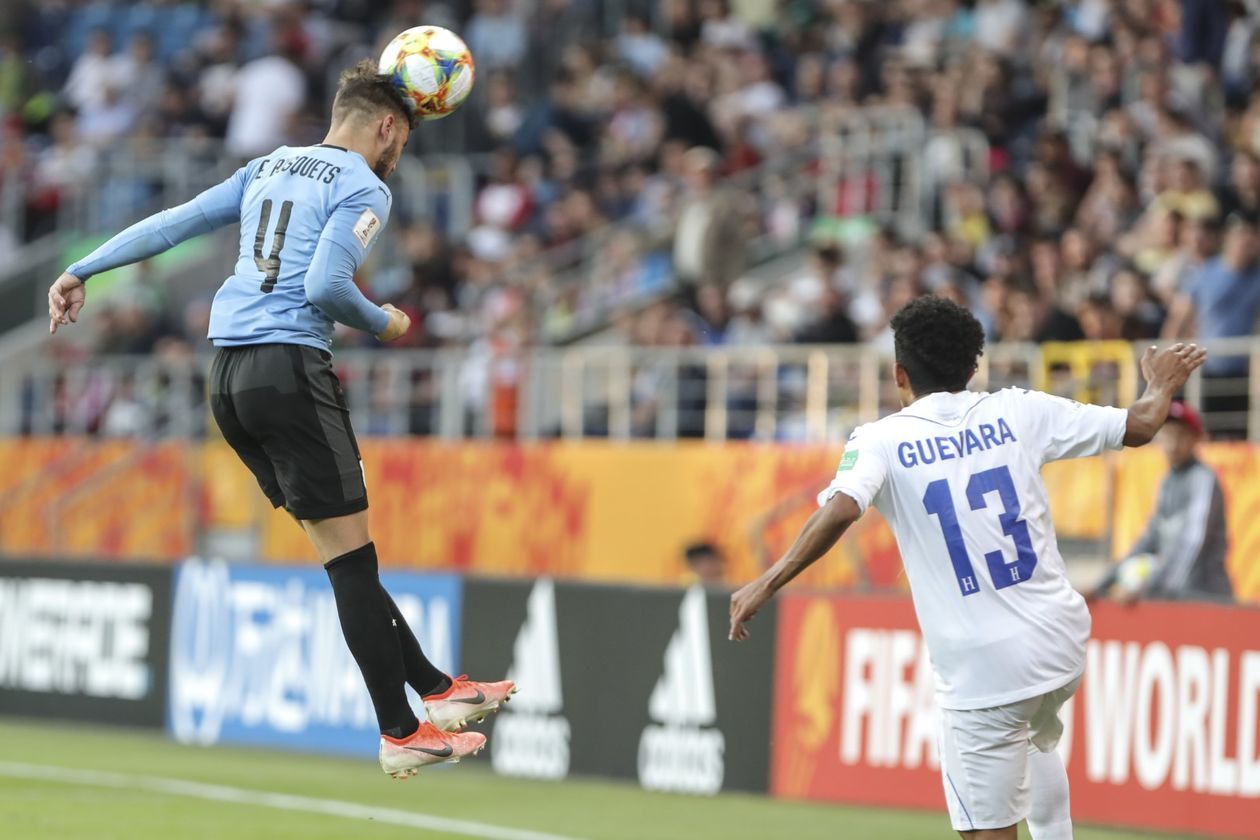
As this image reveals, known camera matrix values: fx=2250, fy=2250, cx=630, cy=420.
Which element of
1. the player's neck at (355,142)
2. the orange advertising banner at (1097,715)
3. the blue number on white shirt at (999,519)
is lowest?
the orange advertising banner at (1097,715)

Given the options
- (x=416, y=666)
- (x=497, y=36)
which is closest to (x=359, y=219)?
(x=416, y=666)

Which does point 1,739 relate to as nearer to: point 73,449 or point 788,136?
point 73,449

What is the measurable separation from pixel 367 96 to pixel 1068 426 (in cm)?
274

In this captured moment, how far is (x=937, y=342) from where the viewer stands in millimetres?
7090

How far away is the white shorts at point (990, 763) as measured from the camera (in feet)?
23.0

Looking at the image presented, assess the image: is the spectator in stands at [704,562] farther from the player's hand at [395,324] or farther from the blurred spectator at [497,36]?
the blurred spectator at [497,36]

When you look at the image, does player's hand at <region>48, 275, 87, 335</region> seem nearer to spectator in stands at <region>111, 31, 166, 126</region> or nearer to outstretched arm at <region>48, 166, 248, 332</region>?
outstretched arm at <region>48, 166, 248, 332</region>

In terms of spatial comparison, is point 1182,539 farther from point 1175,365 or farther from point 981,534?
point 981,534

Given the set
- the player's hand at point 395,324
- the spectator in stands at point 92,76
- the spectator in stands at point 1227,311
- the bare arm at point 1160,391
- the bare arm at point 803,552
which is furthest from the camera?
the spectator in stands at point 92,76

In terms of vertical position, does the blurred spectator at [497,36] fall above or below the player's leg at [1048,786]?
above

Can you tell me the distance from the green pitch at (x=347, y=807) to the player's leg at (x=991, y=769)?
13.7 ft

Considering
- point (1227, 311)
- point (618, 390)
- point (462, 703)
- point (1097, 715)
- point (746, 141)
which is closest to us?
point (462, 703)

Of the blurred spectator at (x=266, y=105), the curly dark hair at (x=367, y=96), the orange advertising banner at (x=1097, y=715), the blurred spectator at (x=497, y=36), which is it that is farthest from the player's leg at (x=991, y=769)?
the blurred spectator at (x=497, y=36)

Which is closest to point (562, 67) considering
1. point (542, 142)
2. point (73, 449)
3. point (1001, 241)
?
point (542, 142)
